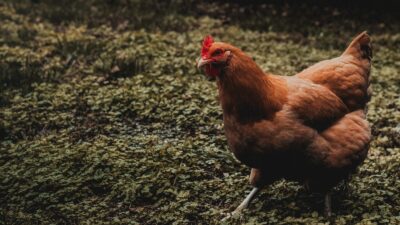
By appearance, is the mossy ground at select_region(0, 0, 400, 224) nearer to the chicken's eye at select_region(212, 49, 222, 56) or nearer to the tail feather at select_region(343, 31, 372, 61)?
the tail feather at select_region(343, 31, 372, 61)

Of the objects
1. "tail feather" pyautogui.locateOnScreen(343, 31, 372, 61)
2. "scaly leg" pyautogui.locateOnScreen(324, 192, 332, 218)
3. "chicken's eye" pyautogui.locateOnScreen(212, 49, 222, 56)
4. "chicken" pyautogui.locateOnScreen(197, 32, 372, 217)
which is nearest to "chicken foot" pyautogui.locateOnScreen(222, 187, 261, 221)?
"chicken" pyautogui.locateOnScreen(197, 32, 372, 217)

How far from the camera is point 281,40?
10367mm

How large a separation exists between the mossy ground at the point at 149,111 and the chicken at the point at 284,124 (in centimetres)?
42

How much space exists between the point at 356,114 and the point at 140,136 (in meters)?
2.58

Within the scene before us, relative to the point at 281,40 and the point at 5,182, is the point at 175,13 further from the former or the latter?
the point at 5,182

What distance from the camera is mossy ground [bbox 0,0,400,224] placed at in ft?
16.0

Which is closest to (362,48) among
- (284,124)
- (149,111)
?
(284,124)

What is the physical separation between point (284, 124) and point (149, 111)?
10.2 feet

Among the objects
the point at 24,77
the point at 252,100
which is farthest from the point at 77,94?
the point at 252,100

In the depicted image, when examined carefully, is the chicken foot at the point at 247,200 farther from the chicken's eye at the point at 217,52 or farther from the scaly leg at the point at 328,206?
the chicken's eye at the point at 217,52

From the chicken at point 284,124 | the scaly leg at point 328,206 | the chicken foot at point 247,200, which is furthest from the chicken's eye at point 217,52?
the scaly leg at point 328,206

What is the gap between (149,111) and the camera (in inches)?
277

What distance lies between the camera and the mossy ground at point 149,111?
4.88 m

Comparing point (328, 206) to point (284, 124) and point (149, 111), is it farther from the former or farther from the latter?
point (149, 111)
